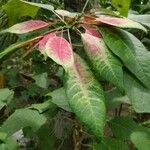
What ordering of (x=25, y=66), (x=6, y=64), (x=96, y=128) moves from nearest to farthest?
1. (x=96, y=128)
2. (x=6, y=64)
3. (x=25, y=66)

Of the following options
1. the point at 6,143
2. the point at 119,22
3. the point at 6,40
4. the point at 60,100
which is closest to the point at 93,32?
the point at 119,22

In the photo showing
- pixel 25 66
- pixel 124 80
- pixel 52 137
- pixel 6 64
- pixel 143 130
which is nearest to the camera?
pixel 124 80

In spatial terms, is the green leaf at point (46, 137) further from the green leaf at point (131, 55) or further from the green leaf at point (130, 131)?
the green leaf at point (131, 55)

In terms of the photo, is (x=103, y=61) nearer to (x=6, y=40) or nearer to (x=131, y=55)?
(x=131, y=55)

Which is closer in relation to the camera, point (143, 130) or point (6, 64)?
point (143, 130)

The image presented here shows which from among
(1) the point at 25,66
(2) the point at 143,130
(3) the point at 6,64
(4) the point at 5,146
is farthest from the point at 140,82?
(1) the point at 25,66

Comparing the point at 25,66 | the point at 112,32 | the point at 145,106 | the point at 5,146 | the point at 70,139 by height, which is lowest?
the point at 25,66

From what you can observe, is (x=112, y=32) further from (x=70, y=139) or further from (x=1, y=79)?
(x=1, y=79)
